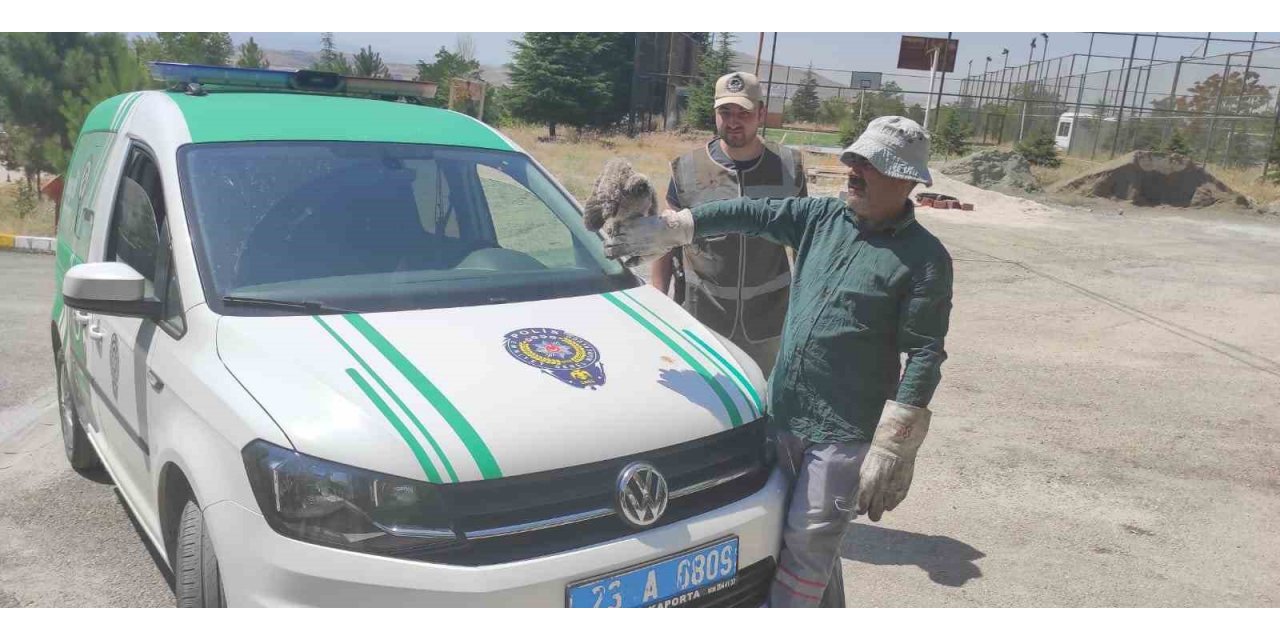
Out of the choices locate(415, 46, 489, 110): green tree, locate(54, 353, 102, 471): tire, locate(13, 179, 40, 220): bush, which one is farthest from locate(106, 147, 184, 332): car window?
locate(415, 46, 489, 110): green tree

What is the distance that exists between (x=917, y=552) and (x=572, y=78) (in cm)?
3042

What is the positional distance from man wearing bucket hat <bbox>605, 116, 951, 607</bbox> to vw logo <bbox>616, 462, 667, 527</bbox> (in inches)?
19.8

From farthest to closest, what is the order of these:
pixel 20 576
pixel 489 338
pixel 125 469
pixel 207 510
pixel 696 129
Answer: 1. pixel 696 129
2. pixel 20 576
3. pixel 125 469
4. pixel 489 338
5. pixel 207 510

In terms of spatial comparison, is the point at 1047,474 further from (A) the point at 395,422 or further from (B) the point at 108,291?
(B) the point at 108,291

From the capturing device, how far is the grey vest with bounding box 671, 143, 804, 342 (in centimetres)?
372

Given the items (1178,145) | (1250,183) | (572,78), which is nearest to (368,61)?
(572,78)

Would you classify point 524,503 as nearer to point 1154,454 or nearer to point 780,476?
point 780,476

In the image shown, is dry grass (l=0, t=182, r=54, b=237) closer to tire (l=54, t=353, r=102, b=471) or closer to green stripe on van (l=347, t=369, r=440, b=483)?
tire (l=54, t=353, r=102, b=471)

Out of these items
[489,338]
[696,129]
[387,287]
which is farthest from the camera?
[696,129]

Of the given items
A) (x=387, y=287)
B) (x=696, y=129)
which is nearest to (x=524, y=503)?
(x=387, y=287)

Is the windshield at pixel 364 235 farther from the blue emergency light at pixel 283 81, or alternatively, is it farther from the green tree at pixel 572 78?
the green tree at pixel 572 78

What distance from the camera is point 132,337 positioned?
292 cm

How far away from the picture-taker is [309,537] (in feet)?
6.80

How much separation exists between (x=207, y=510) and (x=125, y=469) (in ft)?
3.66
